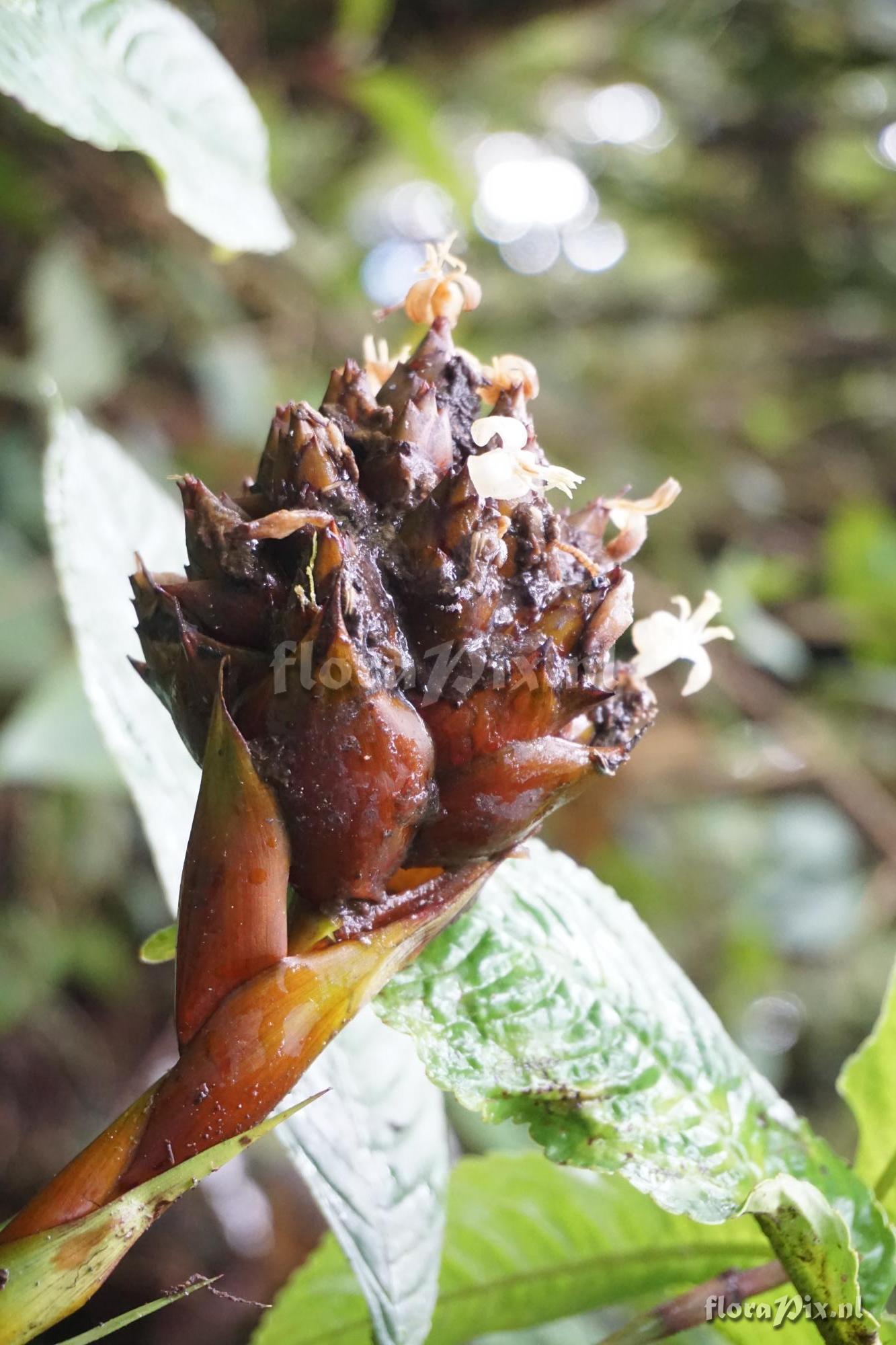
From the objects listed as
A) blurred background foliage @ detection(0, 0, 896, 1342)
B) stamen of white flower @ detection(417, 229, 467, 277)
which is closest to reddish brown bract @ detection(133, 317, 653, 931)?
stamen of white flower @ detection(417, 229, 467, 277)

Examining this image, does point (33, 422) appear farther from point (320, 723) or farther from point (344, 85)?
point (320, 723)

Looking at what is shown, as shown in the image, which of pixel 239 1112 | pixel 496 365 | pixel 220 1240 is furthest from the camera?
pixel 220 1240

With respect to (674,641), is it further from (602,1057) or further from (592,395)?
(592,395)

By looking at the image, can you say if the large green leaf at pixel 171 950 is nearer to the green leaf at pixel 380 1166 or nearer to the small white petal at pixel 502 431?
the green leaf at pixel 380 1166

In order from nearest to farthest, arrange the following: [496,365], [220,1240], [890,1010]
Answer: [496,365] → [890,1010] → [220,1240]

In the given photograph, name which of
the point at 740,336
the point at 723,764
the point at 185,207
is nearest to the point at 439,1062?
the point at 185,207

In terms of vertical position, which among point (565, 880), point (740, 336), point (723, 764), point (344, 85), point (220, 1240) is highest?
point (740, 336)

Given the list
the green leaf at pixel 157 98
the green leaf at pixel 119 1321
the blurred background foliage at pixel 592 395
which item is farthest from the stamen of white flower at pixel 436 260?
the blurred background foliage at pixel 592 395
